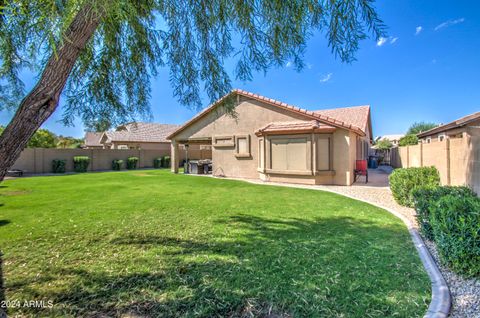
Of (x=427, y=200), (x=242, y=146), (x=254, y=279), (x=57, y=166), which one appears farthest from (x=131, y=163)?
(x=427, y=200)

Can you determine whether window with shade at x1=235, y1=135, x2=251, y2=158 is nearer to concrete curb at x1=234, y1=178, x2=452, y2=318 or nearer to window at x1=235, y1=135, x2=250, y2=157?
window at x1=235, y1=135, x2=250, y2=157

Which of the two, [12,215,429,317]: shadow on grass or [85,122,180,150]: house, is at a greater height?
[85,122,180,150]: house

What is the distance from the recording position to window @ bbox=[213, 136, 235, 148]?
17297mm

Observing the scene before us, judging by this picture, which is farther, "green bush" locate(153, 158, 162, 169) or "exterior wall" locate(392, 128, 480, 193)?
"green bush" locate(153, 158, 162, 169)

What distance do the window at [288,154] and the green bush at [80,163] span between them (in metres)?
18.6

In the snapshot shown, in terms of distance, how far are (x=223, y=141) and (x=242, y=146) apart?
5.57 ft

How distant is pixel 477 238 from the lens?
11.2 feet

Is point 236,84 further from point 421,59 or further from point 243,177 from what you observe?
point 421,59

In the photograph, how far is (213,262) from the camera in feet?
13.6

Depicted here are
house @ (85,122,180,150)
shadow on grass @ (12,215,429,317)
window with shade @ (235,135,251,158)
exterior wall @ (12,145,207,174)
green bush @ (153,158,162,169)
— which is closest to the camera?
shadow on grass @ (12,215,429,317)

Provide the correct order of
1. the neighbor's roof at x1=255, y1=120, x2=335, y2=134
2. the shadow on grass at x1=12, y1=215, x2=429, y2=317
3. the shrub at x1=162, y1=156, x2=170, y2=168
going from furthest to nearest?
the shrub at x1=162, y1=156, x2=170, y2=168 → the neighbor's roof at x1=255, y1=120, x2=335, y2=134 → the shadow on grass at x1=12, y1=215, x2=429, y2=317

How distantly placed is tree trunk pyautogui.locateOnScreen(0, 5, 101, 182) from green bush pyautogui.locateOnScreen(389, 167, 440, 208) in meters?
9.09

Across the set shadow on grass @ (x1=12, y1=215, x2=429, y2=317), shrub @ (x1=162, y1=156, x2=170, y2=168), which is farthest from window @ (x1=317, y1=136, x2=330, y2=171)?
shrub @ (x1=162, y1=156, x2=170, y2=168)

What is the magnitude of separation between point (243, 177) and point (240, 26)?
12753 mm
